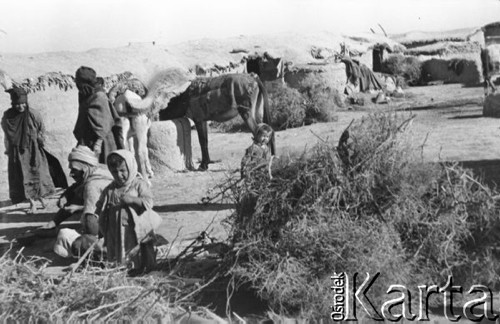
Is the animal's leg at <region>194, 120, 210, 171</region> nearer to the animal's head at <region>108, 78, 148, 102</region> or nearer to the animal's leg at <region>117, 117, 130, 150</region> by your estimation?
the animal's head at <region>108, 78, 148, 102</region>

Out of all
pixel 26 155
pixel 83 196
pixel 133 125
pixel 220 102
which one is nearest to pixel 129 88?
pixel 220 102

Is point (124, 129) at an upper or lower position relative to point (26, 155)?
upper

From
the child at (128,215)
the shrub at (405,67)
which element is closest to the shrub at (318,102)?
the shrub at (405,67)

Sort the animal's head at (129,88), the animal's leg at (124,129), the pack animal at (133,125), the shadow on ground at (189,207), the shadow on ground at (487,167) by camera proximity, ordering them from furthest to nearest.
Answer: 1. the animal's head at (129,88)
2. the pack animal at (133,125)
3. the animal's leg at (124,129)
4. the shadow on ground at (487,167)
5. the shadow on ground at (189,207)

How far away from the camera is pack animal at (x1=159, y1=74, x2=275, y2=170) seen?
40.0ft

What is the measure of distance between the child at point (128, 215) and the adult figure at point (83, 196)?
0.90 meters

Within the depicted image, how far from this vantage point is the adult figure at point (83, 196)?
714 centimetres

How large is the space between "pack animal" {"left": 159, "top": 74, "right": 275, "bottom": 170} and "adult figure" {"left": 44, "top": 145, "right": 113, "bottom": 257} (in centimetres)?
436

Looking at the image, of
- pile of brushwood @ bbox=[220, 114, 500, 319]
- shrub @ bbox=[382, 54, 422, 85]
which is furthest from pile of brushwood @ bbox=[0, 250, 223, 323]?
shrub @ bbox=[382, 54, 422, 85]

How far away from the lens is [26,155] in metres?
10.0

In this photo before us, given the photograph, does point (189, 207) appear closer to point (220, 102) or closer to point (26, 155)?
point (26, 155)

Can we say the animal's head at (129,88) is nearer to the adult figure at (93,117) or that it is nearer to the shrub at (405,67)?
the adult figure at (93,117)

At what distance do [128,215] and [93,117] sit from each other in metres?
3.08

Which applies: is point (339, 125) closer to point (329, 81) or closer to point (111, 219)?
point (329, 81)
